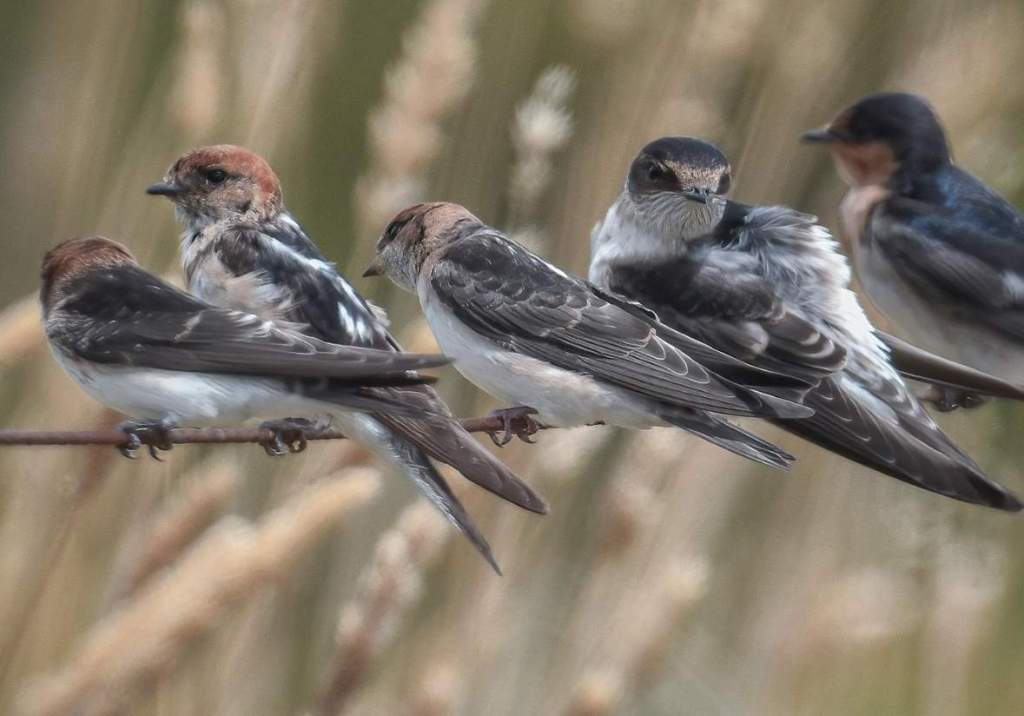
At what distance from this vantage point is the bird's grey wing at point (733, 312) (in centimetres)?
323

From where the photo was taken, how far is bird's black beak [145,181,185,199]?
3.15 m

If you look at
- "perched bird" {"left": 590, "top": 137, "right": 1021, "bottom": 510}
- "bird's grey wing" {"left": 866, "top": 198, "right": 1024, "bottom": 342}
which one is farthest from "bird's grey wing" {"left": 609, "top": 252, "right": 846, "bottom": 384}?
"bird's grey wing" {"left": 866, "top": 198, "right": 1024, "bottom": 342}

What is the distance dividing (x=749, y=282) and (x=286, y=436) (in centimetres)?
111

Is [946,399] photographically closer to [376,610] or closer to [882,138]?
[882,138]

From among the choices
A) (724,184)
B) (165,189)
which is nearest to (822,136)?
(724,184)

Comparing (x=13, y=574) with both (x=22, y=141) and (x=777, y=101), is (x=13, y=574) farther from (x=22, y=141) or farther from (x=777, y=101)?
(x=777, y=101)

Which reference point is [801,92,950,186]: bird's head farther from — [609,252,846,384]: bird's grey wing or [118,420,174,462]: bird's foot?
[118,420,174,462]: bird's foot

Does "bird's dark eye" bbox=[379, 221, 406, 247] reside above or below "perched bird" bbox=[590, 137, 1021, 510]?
below

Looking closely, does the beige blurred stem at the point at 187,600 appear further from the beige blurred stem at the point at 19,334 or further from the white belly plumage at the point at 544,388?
the white belly plumage at the point at 544,388

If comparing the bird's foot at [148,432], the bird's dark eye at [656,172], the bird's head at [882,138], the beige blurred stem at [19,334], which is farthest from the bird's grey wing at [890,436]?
the beige blurred stem at [19,334]

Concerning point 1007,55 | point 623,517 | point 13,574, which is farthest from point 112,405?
point 1007,55

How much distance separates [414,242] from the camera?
10.9 feet

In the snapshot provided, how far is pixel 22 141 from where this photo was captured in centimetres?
352

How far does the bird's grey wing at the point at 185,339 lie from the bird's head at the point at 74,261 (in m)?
0.04
